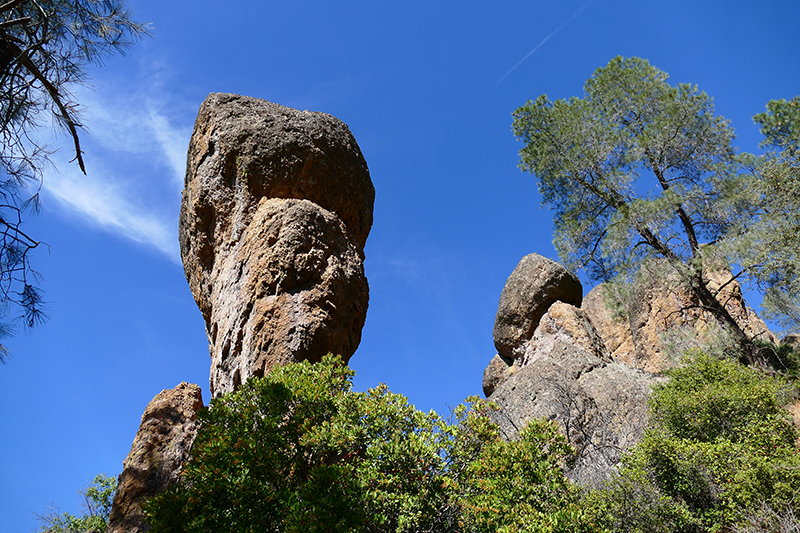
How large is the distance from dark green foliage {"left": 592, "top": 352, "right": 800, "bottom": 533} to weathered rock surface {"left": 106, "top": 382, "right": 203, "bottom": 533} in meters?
7.94

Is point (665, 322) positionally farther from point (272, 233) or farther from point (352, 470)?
point (352, 470)

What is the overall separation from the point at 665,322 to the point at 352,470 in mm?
12878

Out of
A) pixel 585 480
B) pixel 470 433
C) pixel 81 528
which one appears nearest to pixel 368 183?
pixel 470 433

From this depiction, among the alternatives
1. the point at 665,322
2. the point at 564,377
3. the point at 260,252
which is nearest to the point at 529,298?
the point at 665,322

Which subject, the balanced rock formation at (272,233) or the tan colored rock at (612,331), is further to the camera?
the tan colored rock at (612,331)

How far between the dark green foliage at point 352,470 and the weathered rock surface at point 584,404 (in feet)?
14.9

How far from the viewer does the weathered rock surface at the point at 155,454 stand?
Answer: 8.84 meters

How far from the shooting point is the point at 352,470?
6.31 m

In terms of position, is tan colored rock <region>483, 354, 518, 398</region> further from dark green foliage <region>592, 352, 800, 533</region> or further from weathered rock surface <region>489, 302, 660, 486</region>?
dark green foliage <region>592, 352, 800, 533</region>

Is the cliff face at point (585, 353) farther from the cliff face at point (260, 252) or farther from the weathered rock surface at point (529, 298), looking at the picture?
the cliff face at point (260, 252)

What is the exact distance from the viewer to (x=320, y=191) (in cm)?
1175

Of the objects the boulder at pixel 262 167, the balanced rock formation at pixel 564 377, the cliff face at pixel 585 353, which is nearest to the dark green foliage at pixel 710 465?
the balanced rock formation at pixel 564 377

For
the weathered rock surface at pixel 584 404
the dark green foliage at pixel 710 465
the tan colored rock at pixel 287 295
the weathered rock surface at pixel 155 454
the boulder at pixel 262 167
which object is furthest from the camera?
the boulder at pixel 262 167

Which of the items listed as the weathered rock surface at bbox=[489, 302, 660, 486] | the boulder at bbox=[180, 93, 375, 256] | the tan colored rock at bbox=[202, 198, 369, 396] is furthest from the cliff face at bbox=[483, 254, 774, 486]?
the boulder at bbox=[180, 93, 375, 256]
